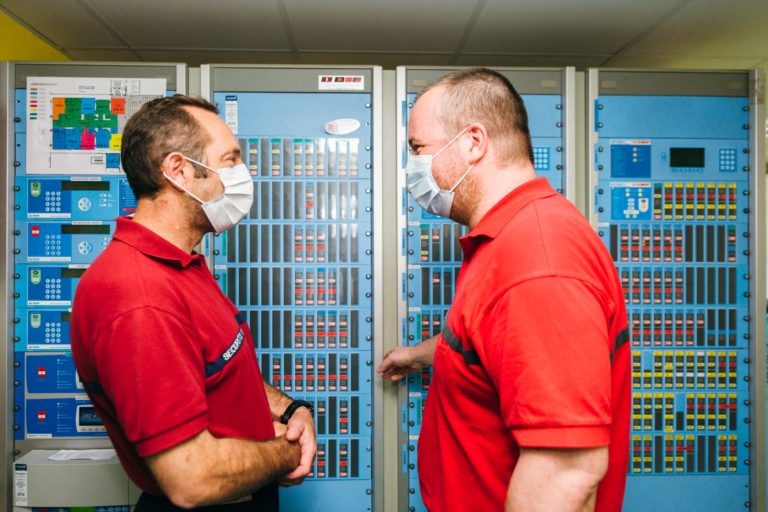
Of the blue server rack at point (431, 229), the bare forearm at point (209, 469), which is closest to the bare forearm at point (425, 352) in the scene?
the blue server rack at point (431, 229)

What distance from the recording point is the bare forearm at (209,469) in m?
1.04

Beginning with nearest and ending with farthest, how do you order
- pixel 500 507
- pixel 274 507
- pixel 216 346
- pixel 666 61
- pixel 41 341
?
1. pixel 500 507
2. pixel 216 346
3. pixel 274 507
4. pixel 41 341
5. pixel 666 61

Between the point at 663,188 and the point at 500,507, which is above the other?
the point at 663,188

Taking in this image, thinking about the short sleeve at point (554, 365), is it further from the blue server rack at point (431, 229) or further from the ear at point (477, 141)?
the blue server rack at point (431, 229)

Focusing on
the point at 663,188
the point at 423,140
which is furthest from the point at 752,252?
the point at 423,140

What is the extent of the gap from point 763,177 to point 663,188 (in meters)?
0.43

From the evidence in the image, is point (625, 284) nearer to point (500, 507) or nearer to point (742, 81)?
point (742, 81)

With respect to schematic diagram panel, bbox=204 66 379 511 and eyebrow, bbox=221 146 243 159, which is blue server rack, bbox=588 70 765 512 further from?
eyebrow, bbox=221 146 243 159

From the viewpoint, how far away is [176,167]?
1.32 m

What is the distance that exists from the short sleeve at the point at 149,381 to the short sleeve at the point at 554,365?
671 mm

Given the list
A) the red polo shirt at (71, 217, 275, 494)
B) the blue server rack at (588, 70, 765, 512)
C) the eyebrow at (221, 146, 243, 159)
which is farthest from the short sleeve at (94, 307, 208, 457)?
the blue server rack at (588, 70, 765, 512)

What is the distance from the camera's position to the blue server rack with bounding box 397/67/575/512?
2043 millimetres

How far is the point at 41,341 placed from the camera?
2002mm

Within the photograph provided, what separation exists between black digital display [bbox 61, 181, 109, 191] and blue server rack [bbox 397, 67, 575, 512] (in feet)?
4.04
